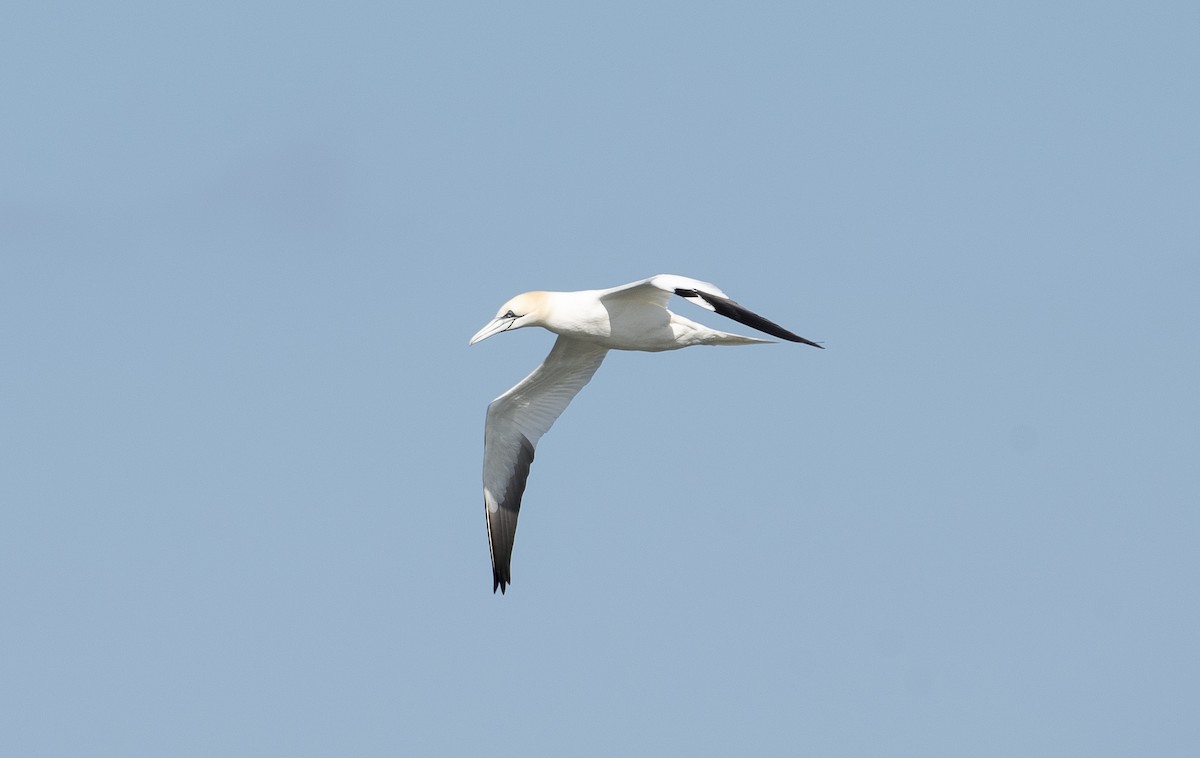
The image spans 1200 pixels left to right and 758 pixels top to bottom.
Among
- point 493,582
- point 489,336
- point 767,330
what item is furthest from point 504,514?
point 767,330

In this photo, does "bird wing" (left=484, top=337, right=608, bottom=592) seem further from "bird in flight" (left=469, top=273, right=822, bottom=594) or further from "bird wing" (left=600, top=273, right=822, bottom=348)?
"bird wing" (left=600, top=273, right=822, bottom=348)

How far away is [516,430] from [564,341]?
1300 mm

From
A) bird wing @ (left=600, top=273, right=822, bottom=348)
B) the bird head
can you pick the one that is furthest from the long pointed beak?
bird wing @ (left=600, top=273, right=822, bottom=348)

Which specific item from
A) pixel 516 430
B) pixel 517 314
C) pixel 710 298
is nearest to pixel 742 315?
pixel 710 298

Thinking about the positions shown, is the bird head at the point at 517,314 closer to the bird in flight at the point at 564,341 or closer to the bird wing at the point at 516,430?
the bird in flight at the point at 564,341

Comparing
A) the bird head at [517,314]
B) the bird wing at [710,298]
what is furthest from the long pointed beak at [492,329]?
the bird wing at [710,298]

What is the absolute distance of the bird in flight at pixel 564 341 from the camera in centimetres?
1538

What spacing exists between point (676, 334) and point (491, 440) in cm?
305

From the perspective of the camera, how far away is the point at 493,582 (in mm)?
18594

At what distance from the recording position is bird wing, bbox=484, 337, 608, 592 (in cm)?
1844

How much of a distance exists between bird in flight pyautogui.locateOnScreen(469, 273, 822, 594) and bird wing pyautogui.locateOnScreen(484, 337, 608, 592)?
0.01m

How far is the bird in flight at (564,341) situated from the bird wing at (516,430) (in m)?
0.01

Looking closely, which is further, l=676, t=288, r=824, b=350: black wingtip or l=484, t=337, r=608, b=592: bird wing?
l=484, t=337, r=608, b=592: bird wing

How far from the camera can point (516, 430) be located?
1873 centimetres
